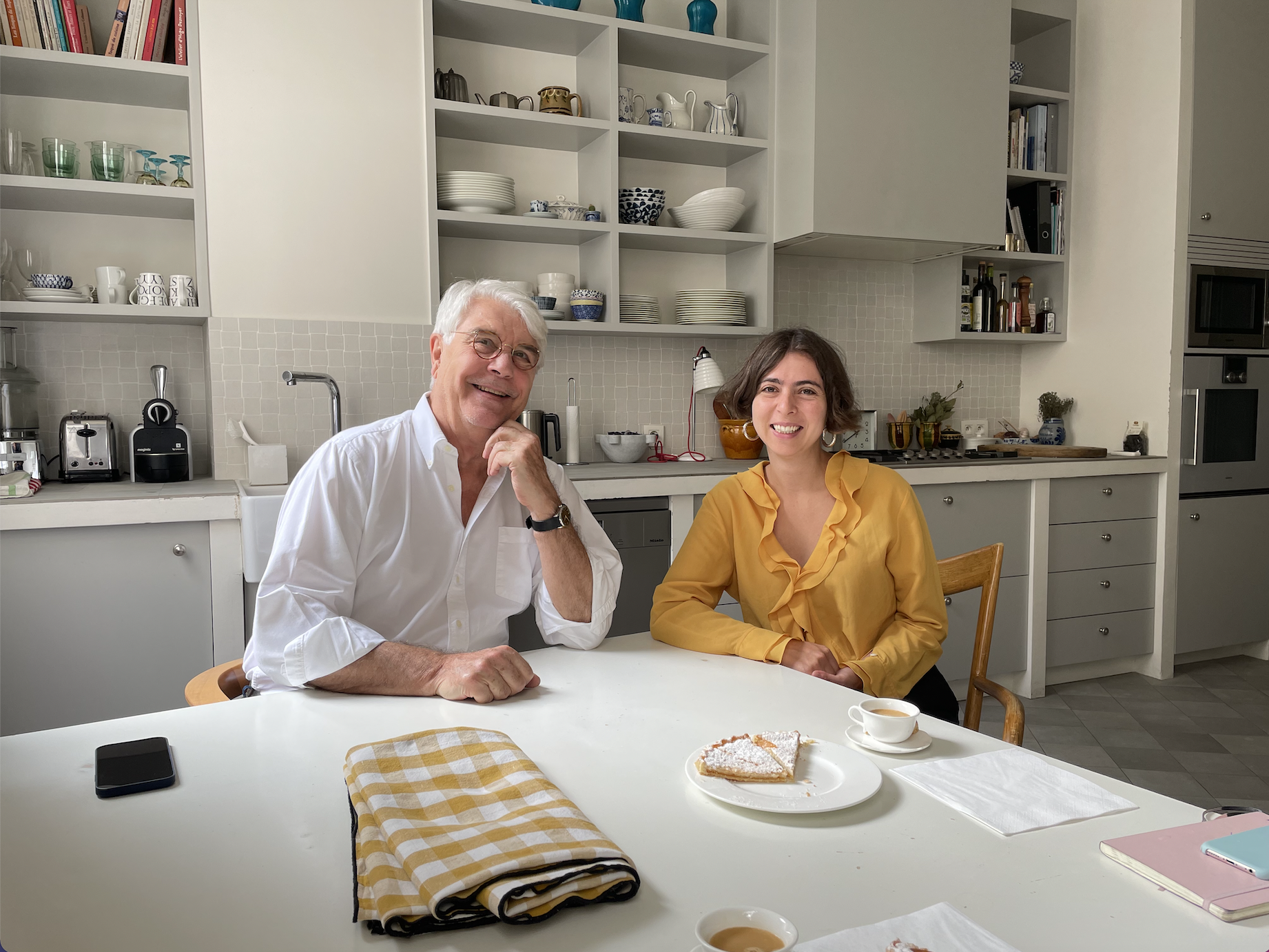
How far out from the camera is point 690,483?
3027 mm

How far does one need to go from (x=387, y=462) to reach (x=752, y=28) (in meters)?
2.84

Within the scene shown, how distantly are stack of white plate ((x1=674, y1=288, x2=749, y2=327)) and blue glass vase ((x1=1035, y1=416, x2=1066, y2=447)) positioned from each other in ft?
5.60

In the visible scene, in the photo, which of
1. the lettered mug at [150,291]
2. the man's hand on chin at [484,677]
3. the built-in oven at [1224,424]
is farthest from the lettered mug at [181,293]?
the built-in oven at [1224,424]

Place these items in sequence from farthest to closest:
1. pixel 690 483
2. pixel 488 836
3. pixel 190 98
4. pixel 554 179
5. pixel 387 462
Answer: pixel 554 179
pixel 690 483
pixel 190 98
pixel 387 462
pixel 488 836

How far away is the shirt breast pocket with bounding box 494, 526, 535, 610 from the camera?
168cm

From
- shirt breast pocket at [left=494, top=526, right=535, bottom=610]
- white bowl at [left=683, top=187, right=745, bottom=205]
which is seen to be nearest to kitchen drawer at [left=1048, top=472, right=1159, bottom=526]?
white bowl at [left=683, top=187, right=745, bottom=205]

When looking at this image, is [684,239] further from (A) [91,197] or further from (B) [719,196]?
(A) [91,197]

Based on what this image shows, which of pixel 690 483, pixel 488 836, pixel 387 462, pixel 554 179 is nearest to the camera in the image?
pixel 488 836

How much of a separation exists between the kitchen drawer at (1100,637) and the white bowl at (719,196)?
219cm

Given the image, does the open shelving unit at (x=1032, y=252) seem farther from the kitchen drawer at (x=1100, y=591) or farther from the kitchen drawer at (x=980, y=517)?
the kitchen drawer at (x=1100, y=591)

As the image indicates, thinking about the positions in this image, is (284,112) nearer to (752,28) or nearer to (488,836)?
(752,28)

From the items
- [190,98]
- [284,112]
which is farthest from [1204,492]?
[190,98]

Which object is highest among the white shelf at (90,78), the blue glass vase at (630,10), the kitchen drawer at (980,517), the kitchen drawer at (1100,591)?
the blue glass vase at (630,10)

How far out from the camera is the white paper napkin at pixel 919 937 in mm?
667
